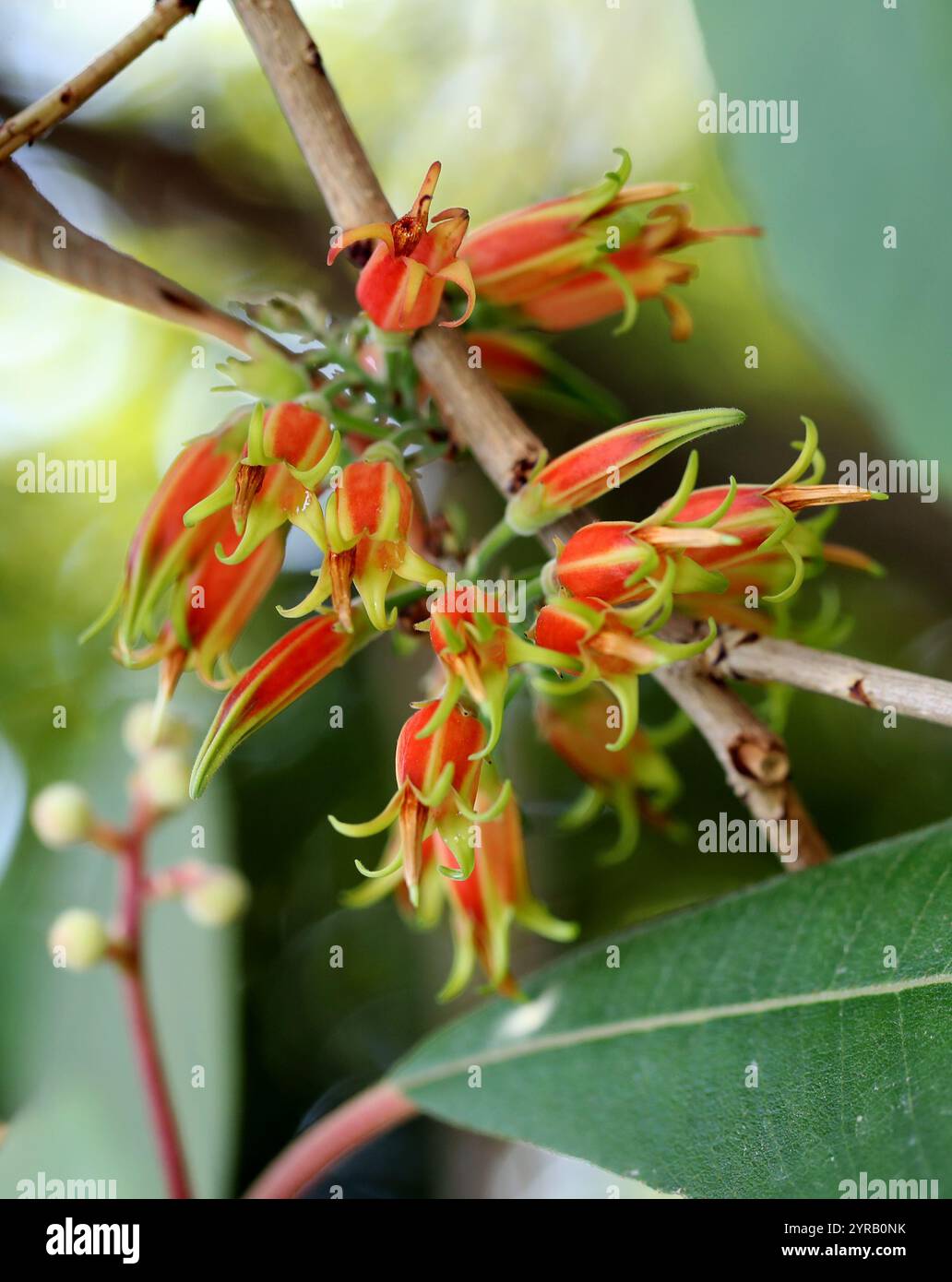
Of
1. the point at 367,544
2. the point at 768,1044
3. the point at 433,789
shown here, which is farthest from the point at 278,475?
the point at 768,1044

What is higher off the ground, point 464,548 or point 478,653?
point 464,548

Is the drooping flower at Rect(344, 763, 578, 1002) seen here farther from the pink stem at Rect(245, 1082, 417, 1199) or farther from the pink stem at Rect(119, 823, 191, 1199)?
the pink stem at Rect(119, 823, 191, 1199)

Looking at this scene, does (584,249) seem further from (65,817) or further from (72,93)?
(65,817)

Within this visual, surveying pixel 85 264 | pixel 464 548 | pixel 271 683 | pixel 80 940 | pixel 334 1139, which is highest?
pixel 85 264

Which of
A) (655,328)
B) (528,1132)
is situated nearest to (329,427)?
(528,1132)

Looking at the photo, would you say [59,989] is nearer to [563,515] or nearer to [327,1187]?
[327,1187]
